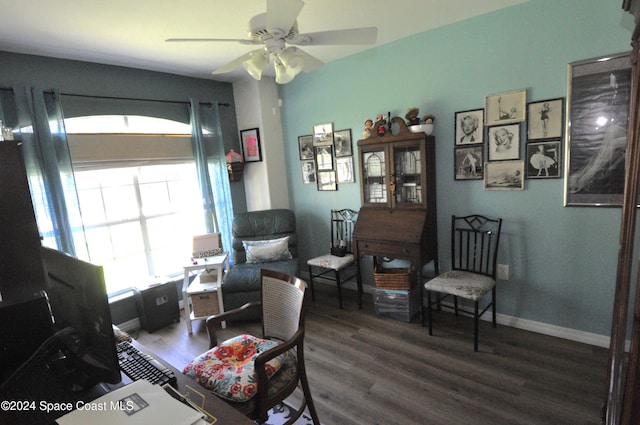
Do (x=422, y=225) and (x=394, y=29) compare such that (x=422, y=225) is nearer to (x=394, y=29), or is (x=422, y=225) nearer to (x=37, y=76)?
(x=394, y=29)

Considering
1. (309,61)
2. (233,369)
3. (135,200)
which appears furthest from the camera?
(135,200)

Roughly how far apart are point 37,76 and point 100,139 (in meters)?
0.63

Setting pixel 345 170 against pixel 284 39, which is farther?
pixel 345 170

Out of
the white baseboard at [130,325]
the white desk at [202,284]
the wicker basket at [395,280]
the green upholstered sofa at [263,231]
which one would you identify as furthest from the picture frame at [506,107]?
the white baseboard at [130,325]

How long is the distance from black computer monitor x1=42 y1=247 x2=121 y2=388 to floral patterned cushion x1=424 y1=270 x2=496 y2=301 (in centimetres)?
221

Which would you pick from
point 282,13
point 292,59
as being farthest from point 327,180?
point 282,13

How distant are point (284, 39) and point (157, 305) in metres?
2.70

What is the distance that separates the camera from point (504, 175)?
2607mm

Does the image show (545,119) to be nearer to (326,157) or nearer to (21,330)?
(326,157)

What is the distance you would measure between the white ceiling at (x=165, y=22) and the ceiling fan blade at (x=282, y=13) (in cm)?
64

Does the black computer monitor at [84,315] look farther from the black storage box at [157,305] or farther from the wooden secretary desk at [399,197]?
the wooden secretary desk at [399,197]

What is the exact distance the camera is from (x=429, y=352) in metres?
2.49

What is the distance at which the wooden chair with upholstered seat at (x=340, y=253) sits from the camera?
10.9 feet

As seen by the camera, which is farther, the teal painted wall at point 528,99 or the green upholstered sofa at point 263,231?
the green upholstered sofa at point 263,231
